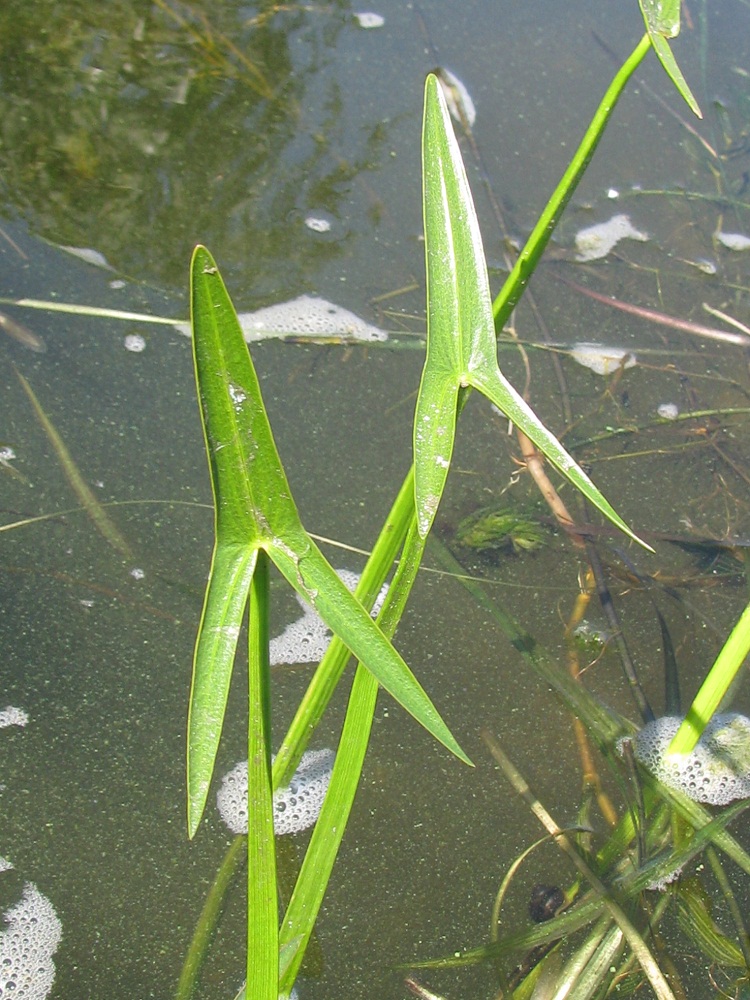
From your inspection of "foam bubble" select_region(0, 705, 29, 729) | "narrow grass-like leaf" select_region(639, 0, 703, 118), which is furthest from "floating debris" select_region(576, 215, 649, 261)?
"foam bubble" select_region(0, 705, 29, 729)

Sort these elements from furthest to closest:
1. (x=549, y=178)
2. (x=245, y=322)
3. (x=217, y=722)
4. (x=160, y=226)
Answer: (x=549, y=178)
(x=160, y=226)
(x=245, y=322)
(x=217, y=722)

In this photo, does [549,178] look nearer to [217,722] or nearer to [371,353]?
[371,353]

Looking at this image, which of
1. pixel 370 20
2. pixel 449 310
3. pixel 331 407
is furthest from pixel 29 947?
pixel 370 20

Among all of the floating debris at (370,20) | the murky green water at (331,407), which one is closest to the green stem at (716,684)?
the murky green water at (331,407)

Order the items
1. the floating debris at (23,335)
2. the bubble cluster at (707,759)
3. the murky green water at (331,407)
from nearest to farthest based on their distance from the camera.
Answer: the murky green water at (331,407), the bubble cluster at (707,759), the floating debris at (23,335)

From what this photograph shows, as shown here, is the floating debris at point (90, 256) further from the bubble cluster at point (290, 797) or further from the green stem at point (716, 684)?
the green stem at point (716, 684)

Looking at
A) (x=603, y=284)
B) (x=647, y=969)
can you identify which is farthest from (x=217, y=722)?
(x=603, y=284)

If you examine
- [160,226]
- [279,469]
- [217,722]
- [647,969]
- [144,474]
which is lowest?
[647,969]

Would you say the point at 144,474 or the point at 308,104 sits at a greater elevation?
the point at 308,104
